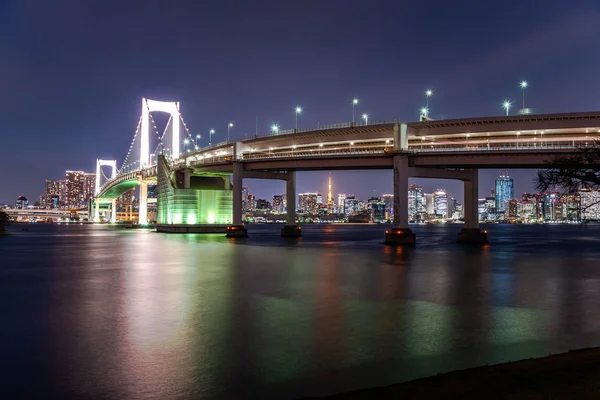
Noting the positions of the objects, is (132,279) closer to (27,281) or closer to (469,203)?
(27,281)

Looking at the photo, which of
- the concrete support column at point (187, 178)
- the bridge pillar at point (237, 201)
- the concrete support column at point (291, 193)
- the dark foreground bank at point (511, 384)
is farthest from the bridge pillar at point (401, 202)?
the concrete support column at point (187, 178)

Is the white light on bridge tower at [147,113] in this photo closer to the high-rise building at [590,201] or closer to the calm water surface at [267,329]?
the calm water surface at [267,329]

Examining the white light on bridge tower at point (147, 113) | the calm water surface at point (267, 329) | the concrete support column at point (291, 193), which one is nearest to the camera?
the calm water surface at point (267, 329)

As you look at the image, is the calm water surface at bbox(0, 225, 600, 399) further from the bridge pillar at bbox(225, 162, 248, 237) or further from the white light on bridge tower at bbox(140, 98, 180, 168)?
the white light on bridge tower at bbox(140, 98, 180, 168)

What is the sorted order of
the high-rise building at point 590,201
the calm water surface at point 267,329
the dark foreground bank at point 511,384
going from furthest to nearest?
the high-rise building at point 590,201, the calm water surface at point 267,329, the dark foreground bank at point 511,384

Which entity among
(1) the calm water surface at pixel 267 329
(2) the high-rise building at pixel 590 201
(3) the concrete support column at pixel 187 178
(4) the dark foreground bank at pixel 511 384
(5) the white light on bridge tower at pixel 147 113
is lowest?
(1) the calm water surface at pixel 267 329

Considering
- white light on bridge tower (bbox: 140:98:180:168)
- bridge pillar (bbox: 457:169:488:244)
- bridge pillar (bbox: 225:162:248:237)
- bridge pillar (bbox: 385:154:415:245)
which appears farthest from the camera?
white light on bridge tower (bbox: 140:98:180:168)

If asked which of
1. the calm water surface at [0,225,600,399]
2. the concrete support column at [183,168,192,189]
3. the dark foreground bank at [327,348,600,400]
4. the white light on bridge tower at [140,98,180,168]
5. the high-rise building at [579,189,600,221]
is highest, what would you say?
the white light on bridge tower at [140,98,180,168]

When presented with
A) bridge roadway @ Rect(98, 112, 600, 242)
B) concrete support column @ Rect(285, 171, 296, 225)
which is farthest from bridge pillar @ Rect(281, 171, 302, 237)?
bridge roadway @ Rect(98, 112, 600, 242)
